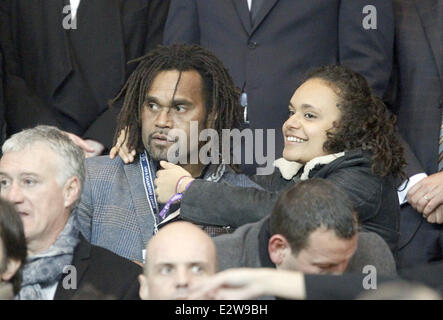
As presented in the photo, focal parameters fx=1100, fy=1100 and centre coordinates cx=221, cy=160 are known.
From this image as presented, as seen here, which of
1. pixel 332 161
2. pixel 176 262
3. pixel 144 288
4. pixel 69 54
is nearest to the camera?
pixel 176 262

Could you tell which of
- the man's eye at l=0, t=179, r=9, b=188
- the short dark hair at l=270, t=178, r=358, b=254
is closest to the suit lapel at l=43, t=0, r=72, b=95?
the man's eye at l=0, t=179, r=9, b=188

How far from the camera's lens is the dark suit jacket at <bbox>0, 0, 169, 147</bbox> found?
192 inches

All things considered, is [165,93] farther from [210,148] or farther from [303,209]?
[303,209]

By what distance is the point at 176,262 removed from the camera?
10.5ft

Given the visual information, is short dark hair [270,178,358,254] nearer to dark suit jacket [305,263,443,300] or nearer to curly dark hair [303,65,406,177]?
dark suit jacket [305,263,443,300]

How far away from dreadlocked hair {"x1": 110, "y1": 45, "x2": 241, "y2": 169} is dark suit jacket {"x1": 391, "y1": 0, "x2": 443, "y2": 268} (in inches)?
30.4

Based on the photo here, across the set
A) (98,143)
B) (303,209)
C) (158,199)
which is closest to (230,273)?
(303,209)

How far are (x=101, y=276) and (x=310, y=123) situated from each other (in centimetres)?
105

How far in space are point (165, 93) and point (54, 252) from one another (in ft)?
3.29

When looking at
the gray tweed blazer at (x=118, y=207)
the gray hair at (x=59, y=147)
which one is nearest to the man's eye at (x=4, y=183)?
the gray hair at (x=59, y=147)

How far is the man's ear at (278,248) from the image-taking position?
3486 millimetres

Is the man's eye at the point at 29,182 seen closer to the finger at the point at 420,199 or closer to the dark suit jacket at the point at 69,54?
the dark suit jacket at the point at 69,54

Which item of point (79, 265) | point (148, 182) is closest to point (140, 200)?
point (148, 182)

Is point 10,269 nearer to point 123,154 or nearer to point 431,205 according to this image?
point 123,154
